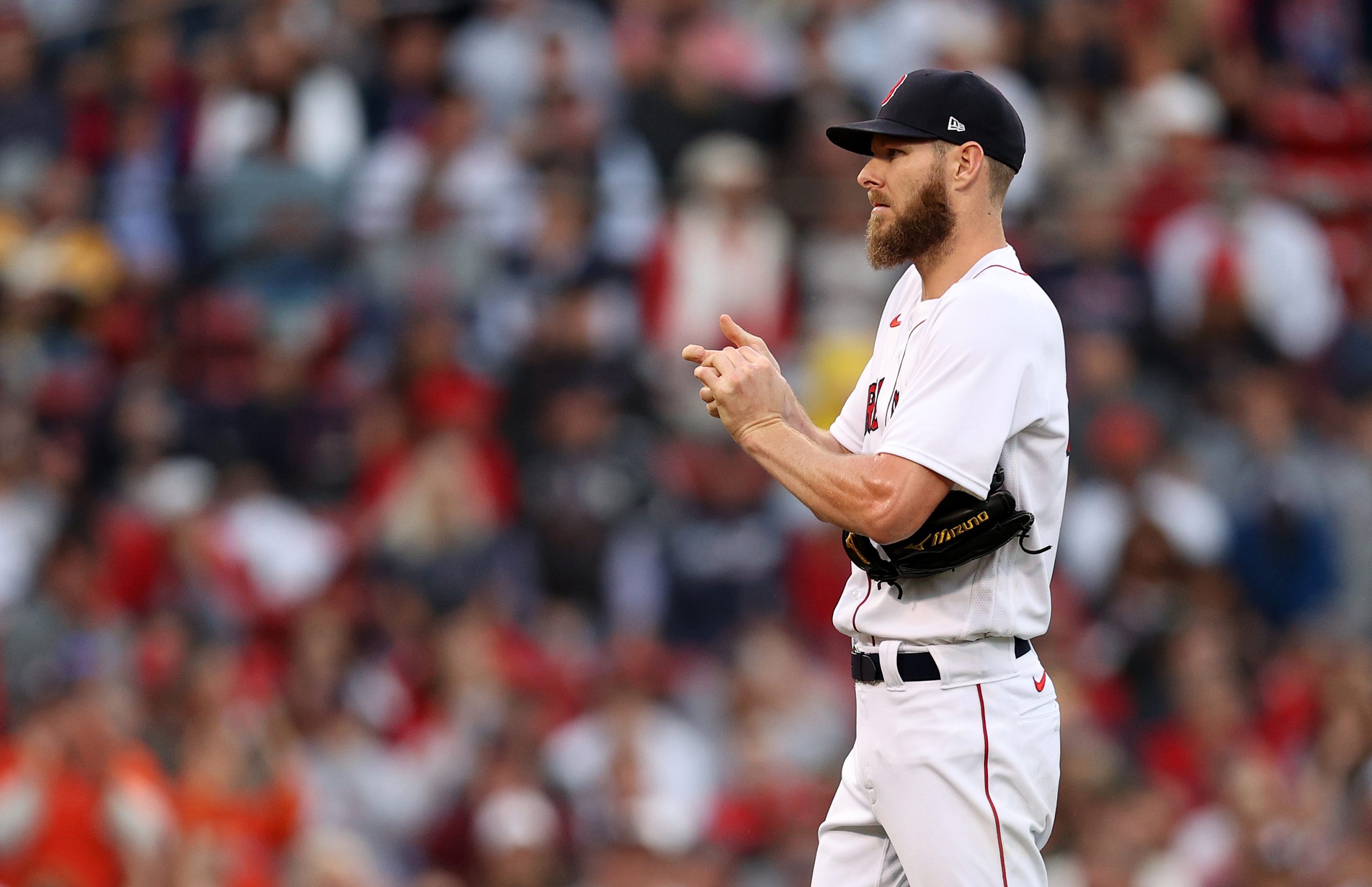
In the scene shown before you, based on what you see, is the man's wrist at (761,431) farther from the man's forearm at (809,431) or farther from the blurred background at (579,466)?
the blurred background at (579,466)

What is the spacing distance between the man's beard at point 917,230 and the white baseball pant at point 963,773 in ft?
2.74

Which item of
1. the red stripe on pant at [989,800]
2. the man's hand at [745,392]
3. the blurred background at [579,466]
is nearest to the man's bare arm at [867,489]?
the man's hand at [745,392]

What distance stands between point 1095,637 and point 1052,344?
17.1ft

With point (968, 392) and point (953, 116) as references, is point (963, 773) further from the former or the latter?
point (953, 116)

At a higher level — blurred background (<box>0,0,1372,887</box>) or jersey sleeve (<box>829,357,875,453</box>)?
jersey sleeve (<box>829,357,875,453</box>)

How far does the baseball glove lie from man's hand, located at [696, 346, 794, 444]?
1.20ft

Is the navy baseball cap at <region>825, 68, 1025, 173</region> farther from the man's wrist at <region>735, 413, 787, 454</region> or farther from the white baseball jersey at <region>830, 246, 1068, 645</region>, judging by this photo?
the man's wrist at <region>735, 413, 787, 454</region>

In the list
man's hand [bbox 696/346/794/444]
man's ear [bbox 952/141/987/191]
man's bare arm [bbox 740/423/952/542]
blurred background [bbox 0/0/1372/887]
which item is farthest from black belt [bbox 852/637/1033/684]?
blurred background [bbox 0/0/1372/887]

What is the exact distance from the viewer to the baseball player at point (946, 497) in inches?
144

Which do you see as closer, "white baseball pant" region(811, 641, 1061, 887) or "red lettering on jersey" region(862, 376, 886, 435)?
"white baseball pant" region(811, 641, 1061, 887)

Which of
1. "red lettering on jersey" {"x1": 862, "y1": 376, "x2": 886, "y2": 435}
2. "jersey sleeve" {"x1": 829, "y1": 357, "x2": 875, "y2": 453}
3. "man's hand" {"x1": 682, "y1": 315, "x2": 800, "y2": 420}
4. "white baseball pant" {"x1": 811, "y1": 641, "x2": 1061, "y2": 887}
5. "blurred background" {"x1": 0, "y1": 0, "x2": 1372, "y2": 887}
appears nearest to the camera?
"white baseball pant" {"x1": 811, "y1": 641, "x2": 1061, "y2": 887}

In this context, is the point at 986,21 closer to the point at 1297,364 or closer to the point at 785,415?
the point at 1297,364

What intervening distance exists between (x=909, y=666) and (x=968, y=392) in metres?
0.59

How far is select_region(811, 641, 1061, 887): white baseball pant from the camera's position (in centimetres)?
372
